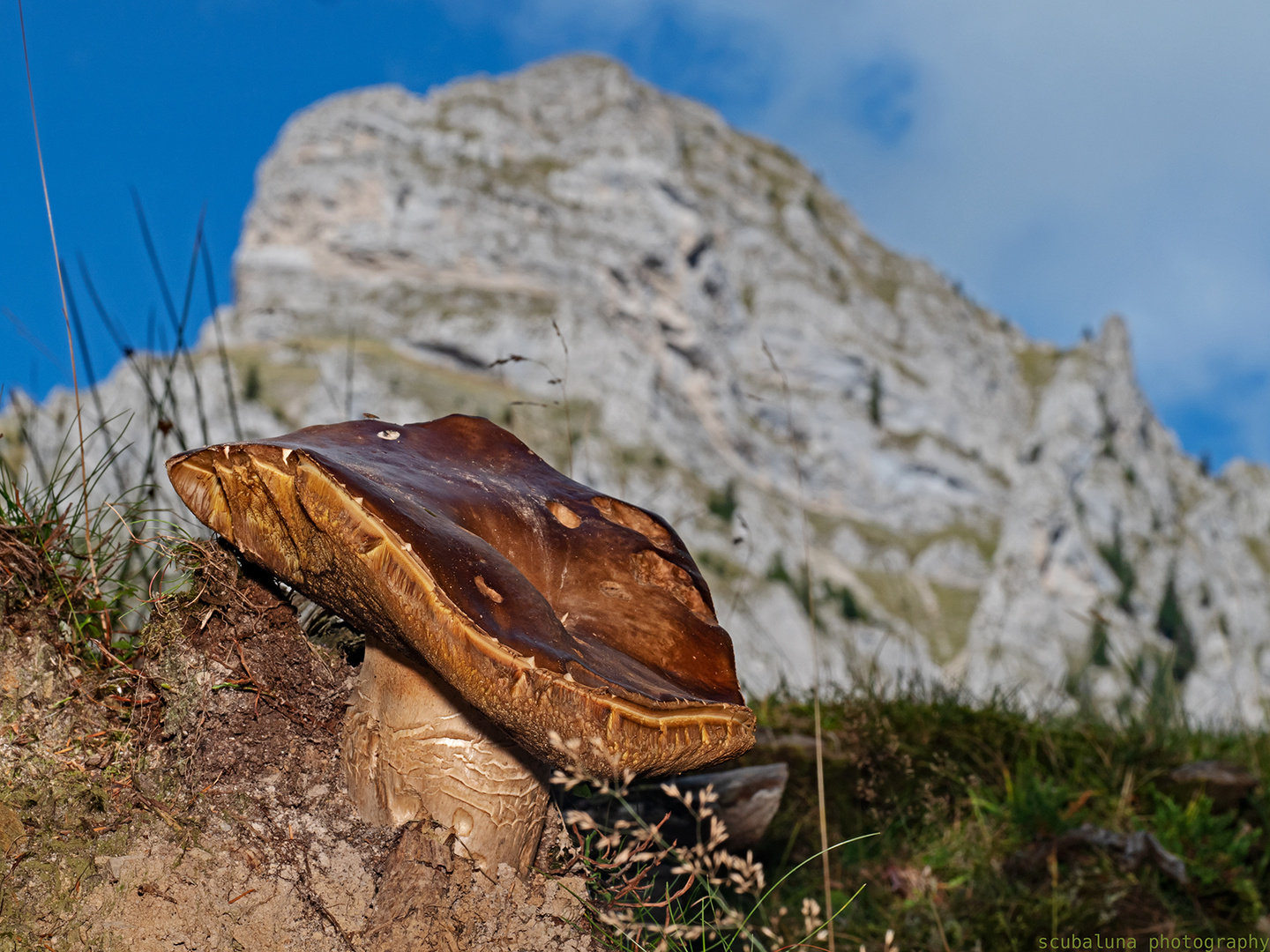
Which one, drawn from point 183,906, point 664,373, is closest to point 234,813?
point 183,906

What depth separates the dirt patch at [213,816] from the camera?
1.50 metres

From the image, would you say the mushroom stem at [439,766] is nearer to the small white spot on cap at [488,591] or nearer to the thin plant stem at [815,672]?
the small white spot on cap at [488,591]

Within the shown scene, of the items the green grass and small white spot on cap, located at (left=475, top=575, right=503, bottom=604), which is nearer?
small white spot on cap, located at (left=475, top=575, right=503, bottom=604)

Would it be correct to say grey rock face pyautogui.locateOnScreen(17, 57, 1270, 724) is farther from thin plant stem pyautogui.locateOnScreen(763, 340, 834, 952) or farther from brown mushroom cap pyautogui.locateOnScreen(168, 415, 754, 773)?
brown mushroom cap pyautogui.locateOnScreen(168, 415, 754, 773)

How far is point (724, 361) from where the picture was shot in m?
102

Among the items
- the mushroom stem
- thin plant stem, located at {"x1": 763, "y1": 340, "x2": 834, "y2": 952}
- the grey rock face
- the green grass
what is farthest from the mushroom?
the grey rock face

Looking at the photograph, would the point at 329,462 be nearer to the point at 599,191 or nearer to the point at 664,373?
the point at 664,373

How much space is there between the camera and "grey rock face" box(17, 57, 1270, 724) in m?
82.5

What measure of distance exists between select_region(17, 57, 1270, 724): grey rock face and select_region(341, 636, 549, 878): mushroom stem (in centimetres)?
6196

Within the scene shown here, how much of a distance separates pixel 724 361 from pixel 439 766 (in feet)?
333

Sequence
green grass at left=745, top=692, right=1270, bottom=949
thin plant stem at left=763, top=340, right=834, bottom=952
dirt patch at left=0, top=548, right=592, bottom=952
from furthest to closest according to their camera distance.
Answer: green grass at left=745, top=692, right=1270, bottom=949 < thin plant stem at left=763, top=340, right=834, bottom=952 < dirt patch at left=0, top=548, right=592, bottom=952

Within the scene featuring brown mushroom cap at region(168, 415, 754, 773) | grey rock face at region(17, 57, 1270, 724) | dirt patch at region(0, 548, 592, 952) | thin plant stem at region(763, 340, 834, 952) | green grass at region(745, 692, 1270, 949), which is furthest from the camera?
grey rock face at region(17, 57, 1270, 724)

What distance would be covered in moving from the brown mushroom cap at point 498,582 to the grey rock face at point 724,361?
6178 centimetres

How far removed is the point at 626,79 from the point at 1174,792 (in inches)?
5647
